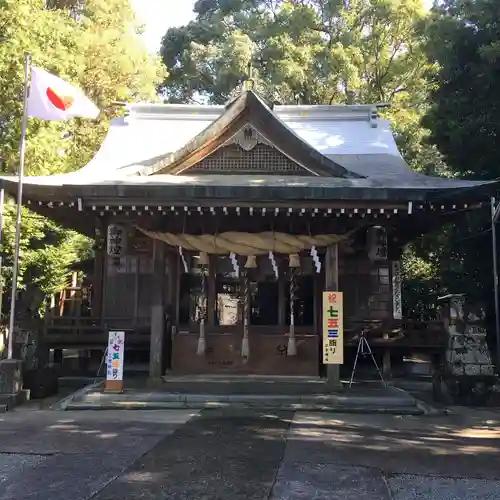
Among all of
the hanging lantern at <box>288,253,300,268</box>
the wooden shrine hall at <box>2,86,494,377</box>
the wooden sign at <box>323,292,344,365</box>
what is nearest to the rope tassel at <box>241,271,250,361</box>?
the wooden shrine hall at <box>2,86,494,377</box>

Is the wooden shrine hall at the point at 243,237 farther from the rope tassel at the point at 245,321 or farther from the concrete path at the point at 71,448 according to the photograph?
the concrete path at the point at 71,448

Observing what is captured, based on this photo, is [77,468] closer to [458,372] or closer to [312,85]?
[458,372]

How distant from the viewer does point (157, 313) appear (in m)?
10.3

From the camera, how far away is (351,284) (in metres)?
12.2

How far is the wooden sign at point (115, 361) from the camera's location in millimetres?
9797

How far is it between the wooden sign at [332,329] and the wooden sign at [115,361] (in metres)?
3.73

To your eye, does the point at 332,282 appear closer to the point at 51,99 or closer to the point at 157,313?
the point at 157,313

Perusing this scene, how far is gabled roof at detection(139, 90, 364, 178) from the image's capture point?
11312 mm

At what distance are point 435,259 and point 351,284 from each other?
6713mm

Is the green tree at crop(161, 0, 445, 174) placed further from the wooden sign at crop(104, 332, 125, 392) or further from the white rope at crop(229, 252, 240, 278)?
the wooden sign at crop(104, 332, 125, 392)

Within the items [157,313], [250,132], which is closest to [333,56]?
[250,132]

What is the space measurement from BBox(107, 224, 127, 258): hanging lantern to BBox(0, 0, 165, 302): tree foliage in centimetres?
504

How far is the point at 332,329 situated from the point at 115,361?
159 inches

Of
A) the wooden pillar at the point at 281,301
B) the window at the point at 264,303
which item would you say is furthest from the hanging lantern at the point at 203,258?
the wooden pillar at the point at 281,301
